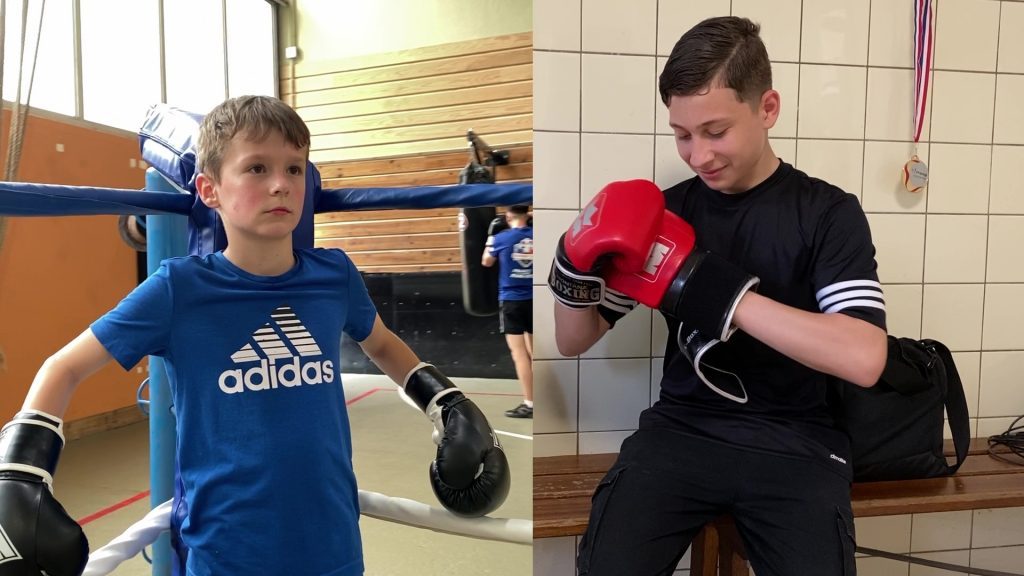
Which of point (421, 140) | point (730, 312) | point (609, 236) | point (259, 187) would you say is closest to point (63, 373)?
point (259, 187)

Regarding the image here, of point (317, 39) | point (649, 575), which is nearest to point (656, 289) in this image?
point (649, 575)

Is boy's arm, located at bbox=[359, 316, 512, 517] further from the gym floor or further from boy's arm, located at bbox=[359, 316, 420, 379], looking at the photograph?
the gym floor

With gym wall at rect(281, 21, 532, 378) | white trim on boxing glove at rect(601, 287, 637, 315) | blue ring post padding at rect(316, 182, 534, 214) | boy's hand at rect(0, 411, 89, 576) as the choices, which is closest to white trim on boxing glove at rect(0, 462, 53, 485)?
boy's hand at rect(0, 411, 89, 576)

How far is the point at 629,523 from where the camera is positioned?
0.82 m

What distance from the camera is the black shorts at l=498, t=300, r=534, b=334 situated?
2383 millimetres

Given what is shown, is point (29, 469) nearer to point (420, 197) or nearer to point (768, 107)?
point (420, 197)

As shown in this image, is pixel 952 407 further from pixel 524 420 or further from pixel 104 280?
pixel 104 280

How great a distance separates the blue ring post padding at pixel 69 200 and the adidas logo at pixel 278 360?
21cm

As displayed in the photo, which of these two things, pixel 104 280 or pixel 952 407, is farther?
pixel 104 280

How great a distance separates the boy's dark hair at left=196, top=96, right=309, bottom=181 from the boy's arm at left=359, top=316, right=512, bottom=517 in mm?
357

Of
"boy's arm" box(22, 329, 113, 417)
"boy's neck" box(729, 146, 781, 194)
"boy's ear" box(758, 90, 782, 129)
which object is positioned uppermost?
"boy's ear" box(758, 90, 782, 129)

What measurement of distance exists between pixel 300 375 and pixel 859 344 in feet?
2.24

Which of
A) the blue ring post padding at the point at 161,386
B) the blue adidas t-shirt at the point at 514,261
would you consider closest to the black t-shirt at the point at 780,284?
the blue ring post padding at the point at 161,386

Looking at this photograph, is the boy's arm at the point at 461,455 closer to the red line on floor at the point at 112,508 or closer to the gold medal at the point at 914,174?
the gold medal at the point at 914,174
